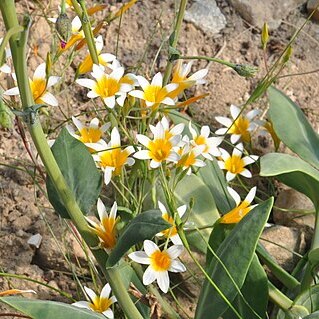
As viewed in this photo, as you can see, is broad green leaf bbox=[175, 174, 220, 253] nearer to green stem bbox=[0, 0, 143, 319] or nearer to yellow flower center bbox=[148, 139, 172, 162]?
yellow flower center bbox=[148, 139, 172, 162]

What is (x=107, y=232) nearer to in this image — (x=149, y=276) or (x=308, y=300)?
(x=149, y=276)

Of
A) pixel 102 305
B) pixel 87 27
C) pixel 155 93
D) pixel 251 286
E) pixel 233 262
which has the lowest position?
pixel 102 305

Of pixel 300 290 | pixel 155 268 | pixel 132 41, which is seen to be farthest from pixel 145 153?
pixel 132 41

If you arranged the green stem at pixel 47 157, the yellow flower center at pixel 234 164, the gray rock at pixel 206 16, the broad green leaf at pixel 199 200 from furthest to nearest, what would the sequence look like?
the gray rock at pixel 206 16 → the yellow flower center at pixel 234 164 → the broad green leaf at pixel 199 200 → the green stem at pixel 47 157

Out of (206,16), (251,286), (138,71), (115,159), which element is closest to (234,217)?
(251,286)

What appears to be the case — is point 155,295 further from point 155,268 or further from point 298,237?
point 298,237

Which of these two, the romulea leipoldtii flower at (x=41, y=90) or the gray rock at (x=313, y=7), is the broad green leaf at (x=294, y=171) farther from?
the gray rock at (x=313, y=7)

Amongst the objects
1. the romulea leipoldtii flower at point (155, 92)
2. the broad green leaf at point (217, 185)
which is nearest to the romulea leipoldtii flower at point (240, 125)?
the broad green leaf at point (217, 185)

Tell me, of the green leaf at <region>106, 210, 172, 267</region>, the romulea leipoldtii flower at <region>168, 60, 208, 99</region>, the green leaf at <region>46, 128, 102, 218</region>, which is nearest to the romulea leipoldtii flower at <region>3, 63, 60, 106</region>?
the green leaf at <region>46, 128, 102, 218</region>
